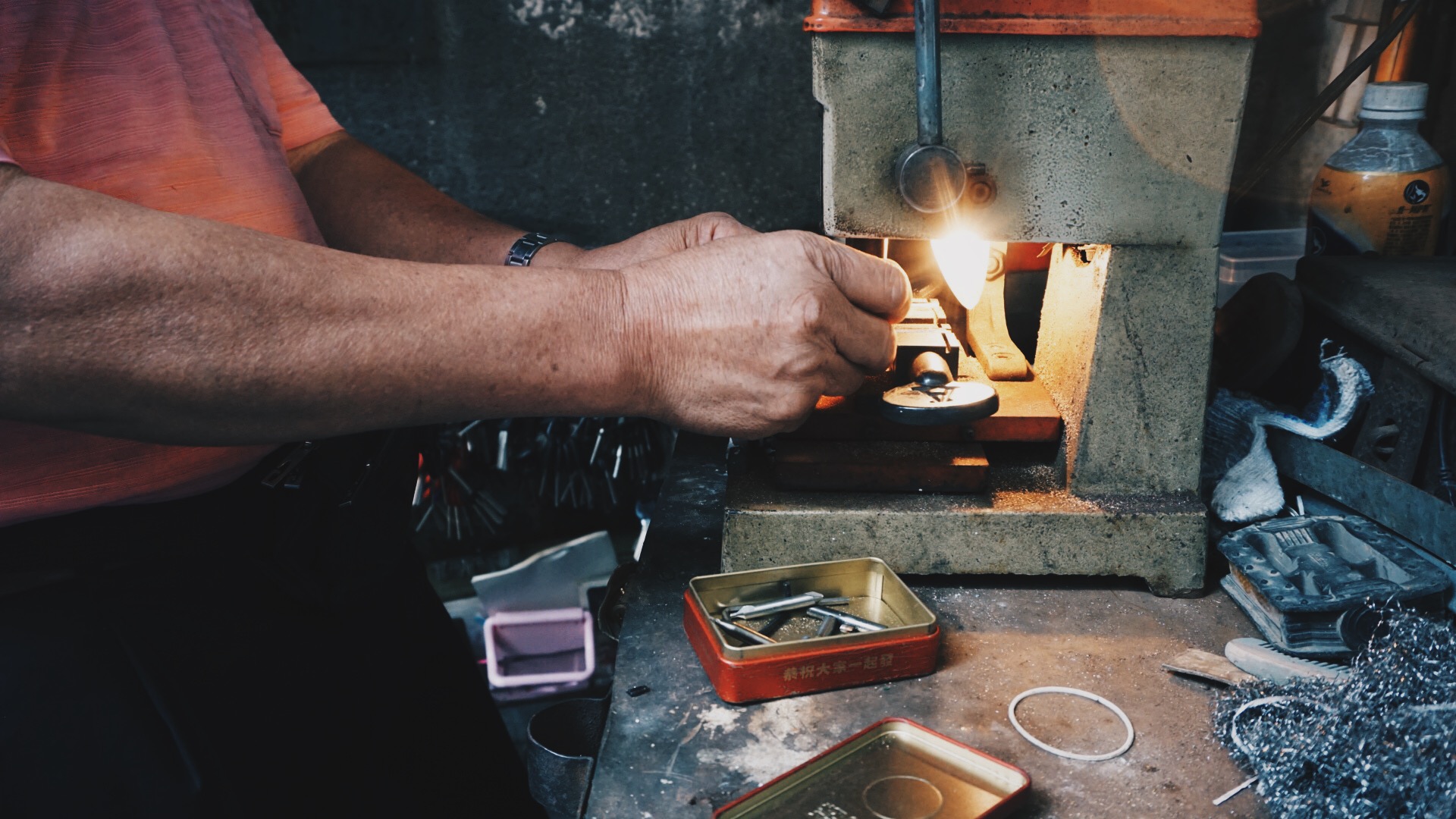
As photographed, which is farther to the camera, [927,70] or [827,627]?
[827,627]

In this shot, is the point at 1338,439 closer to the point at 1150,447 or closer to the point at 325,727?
the point at 1150,447

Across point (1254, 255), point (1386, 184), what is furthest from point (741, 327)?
point (1254, 255)

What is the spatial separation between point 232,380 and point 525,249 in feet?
1.94

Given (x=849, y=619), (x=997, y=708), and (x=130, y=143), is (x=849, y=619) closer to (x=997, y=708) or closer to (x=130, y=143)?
(x=997, y=708)

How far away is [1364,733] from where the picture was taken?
80cm

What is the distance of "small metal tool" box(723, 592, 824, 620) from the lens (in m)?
1.06

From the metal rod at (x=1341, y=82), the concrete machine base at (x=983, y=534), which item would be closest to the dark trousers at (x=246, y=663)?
the concrete machine base at (x=983, y=534)

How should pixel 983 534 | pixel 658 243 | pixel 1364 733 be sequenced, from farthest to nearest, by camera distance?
1. pixel 658 243
2. pixel 983 534
3. pixel 1364 733

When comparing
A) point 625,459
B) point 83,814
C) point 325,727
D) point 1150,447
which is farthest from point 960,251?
point 625,459

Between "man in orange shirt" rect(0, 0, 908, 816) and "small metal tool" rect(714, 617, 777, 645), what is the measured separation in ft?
0.66

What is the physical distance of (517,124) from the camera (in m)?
2.24

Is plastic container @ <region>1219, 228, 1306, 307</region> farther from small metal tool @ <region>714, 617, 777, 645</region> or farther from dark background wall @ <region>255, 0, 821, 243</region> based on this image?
small metal tool @ <region>714, 617, 777, 645</region>

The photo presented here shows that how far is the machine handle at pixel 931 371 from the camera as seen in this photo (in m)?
1.11

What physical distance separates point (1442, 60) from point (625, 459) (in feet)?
5.83
